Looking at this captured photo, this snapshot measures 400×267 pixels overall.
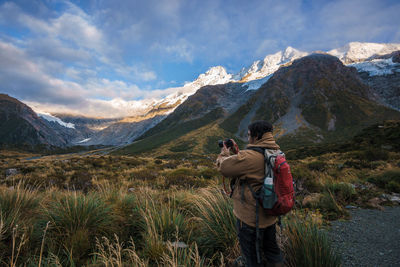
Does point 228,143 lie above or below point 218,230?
above

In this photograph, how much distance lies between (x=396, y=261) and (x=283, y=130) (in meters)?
121

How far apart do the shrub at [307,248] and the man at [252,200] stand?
30cm

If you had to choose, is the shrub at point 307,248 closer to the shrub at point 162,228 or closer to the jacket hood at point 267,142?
the jacket hood at point 267,142

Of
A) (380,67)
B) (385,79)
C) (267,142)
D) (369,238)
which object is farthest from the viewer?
(380,67)

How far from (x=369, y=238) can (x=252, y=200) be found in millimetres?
3480

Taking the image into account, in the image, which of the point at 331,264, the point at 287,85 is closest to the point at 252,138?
the point at 331,264

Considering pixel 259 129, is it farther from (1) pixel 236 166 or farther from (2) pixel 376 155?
(2) pixel 376 155

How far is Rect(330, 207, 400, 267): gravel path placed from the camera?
3.09 meters

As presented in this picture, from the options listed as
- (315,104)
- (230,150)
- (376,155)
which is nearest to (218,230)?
(230,150)

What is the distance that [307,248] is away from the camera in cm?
238

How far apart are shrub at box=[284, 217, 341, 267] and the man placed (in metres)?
0.30

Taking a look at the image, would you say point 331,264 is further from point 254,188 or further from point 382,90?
point 382,90

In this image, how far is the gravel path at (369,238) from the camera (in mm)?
3094

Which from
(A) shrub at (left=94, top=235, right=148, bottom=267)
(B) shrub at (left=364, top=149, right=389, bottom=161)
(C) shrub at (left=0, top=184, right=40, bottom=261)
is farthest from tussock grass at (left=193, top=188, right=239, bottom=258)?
(B) shrub at (left=364, top=149, right=389, bottom=161)
